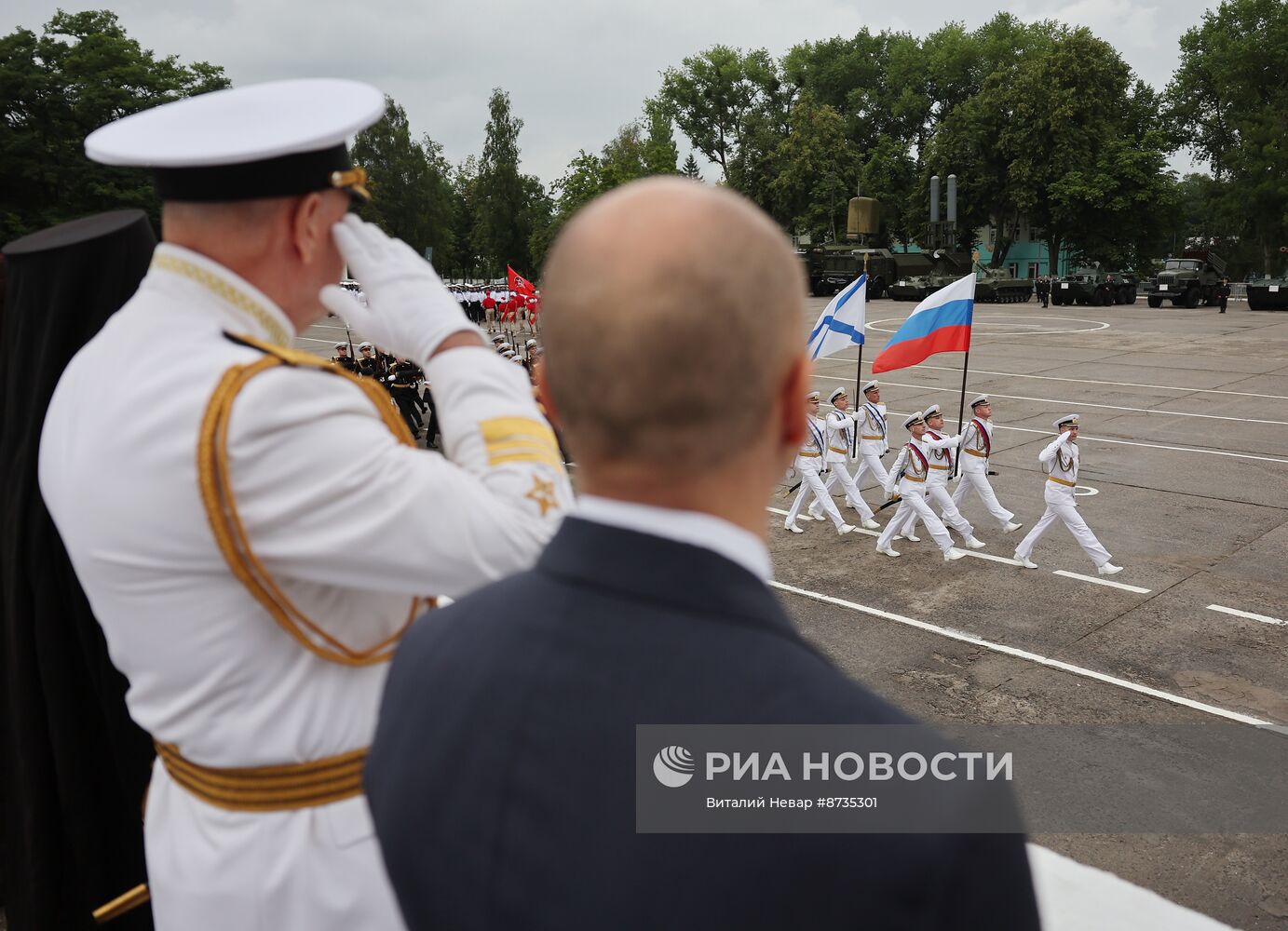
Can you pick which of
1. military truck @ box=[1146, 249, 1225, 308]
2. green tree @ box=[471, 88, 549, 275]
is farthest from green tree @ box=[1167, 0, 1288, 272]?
green tree @ box=[471, 88, 549, 275]

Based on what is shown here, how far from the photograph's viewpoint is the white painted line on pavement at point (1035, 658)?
715 cm

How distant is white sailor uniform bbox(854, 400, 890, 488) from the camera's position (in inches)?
548

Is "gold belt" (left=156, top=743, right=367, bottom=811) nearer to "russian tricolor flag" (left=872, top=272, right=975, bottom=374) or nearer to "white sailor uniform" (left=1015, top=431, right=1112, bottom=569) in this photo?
"white sailor uniform" (left=1015, top=431, right=1112, bottom=569)

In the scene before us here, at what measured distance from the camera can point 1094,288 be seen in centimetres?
4266

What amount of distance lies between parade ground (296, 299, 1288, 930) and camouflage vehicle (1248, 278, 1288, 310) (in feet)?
73.0

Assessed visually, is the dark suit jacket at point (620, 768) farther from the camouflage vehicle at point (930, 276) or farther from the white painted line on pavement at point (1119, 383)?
the camouflage vehicle at point (930, 276)

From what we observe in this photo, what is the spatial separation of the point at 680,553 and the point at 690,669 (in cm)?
11

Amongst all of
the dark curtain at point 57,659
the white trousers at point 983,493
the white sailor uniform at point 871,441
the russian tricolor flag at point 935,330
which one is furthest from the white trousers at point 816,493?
the dark curtain at point 57,659

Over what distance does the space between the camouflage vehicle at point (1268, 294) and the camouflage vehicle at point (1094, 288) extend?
5197 mm

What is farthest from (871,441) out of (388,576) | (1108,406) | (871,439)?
(388,576)

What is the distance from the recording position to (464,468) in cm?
Answer: 147

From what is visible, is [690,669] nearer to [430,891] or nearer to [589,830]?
[589,830]

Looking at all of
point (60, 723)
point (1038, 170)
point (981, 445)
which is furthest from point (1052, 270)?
point (60, 723)

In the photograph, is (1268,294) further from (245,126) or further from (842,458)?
(245,126)
